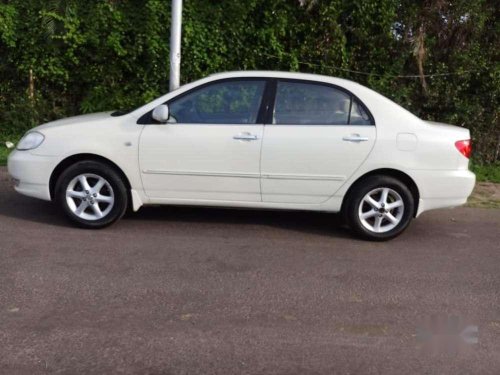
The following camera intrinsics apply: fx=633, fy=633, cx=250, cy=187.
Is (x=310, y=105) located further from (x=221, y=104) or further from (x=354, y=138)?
(x=221, y=104)

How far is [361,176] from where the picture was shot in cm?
612

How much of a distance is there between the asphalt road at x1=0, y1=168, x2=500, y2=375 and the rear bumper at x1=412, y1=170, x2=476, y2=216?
1.43ft

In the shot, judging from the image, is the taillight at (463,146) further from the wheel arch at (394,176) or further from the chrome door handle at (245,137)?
the chrome door handle at (245,137)

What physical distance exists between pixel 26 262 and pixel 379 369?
308 cm

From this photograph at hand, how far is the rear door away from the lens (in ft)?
19.8

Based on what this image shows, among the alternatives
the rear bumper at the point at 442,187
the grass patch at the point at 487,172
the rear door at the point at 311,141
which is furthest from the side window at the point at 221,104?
the grass patch at the point at 487,172

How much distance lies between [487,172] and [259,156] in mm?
5264

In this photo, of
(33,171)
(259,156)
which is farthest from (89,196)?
(259,156)

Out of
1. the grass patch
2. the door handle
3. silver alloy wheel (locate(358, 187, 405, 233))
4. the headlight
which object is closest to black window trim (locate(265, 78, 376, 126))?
the door handle

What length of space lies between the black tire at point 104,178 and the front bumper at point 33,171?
130mm

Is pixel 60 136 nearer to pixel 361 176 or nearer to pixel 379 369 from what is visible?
pixel 361 176

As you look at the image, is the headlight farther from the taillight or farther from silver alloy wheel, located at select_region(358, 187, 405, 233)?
the taillight

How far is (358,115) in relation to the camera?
615 centimetres

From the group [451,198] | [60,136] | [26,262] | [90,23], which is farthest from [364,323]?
[90,23]
